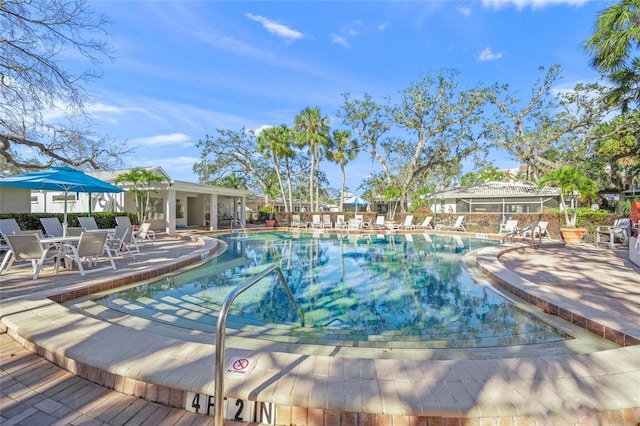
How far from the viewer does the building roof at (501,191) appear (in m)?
22.2

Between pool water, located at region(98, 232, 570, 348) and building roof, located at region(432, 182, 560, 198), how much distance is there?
1900 centimetres

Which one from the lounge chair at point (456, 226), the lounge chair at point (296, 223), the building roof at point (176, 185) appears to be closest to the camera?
the building roof at point (176, 185)

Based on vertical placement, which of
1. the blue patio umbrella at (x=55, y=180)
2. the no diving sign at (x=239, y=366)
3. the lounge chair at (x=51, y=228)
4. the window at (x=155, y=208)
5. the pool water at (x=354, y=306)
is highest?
the blue patio umbrella at (x=55, y=180)

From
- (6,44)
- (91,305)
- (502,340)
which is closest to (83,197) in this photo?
(6,44)

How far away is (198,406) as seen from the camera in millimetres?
1996

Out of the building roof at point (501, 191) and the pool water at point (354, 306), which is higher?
the building roof at point (501, 191)

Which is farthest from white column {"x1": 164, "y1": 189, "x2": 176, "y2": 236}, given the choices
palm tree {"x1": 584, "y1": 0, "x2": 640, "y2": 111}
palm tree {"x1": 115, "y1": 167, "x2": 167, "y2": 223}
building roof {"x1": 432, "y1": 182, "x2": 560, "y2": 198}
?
palm tree {"x1": 584, "y1": 0, "x2": 640, "y2": 111}

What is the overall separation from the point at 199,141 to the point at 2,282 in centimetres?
Result: 2817

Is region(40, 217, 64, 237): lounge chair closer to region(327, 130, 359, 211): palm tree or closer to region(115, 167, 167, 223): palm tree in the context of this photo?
region(115, 167, 167, 223): palm tree

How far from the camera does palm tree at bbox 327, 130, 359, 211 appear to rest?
26031 millimetres

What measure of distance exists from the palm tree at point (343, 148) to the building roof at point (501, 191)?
8.15 meters

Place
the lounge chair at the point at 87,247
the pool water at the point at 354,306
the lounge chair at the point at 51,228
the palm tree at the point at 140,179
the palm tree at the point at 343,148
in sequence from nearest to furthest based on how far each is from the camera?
1. the pool water at the point at 354,306
2. the lounge chair at the point at 87,247
3. the lounge chair at the point at 51,228
4. the palm tree at the point at 140,179
5. the palm tree at the point at 343,148

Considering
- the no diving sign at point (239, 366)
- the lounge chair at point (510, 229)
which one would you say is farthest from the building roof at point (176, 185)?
the lounge chair at point (510, 229)

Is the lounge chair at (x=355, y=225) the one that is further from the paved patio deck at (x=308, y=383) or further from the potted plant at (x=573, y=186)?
the paved patio deck at (x=308, y=383)
